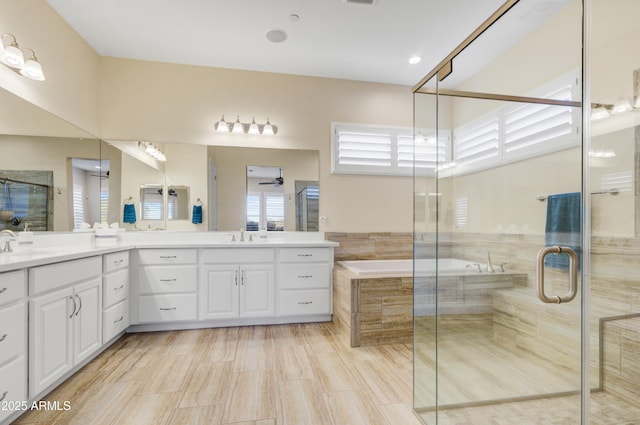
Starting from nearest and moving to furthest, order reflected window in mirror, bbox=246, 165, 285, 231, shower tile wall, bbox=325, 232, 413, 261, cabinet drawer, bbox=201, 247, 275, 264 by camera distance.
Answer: cabinet drawer, bbox=201, 247, 275, 264
reflected window in mirror, bbox=246, 165, 285, 231
shower tile wall, bbox=325, 232, 413, 261

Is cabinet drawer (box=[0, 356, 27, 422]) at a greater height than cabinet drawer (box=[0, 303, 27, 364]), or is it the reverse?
cabinet drawer (box=[0, 303, 27, 364])

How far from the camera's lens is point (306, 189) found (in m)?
3.60

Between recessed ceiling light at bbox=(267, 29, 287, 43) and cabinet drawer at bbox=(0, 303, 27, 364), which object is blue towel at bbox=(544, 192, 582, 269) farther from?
cabinet drawer at bbox=(0, 303, 27, 364)

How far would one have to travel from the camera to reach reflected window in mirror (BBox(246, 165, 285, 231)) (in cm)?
349

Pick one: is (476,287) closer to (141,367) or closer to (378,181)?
(378,181)

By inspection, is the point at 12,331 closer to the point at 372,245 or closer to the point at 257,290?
the point at 257,290

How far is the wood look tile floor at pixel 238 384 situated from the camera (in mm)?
1659

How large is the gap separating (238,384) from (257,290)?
109cm

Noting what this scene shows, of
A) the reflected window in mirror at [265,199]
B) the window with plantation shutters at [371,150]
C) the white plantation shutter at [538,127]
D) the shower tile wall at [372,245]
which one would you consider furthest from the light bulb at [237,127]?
the white plantation shutter at [538,127]

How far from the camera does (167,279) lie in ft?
9.41

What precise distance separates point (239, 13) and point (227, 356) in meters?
2.77

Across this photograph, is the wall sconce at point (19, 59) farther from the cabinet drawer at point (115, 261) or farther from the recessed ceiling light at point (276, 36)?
the recessed ceiling light at point (276, 36)

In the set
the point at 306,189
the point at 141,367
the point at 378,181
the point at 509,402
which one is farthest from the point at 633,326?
the point at 141,367

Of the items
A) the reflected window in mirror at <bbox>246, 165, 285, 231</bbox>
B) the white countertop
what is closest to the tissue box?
the white countertop
